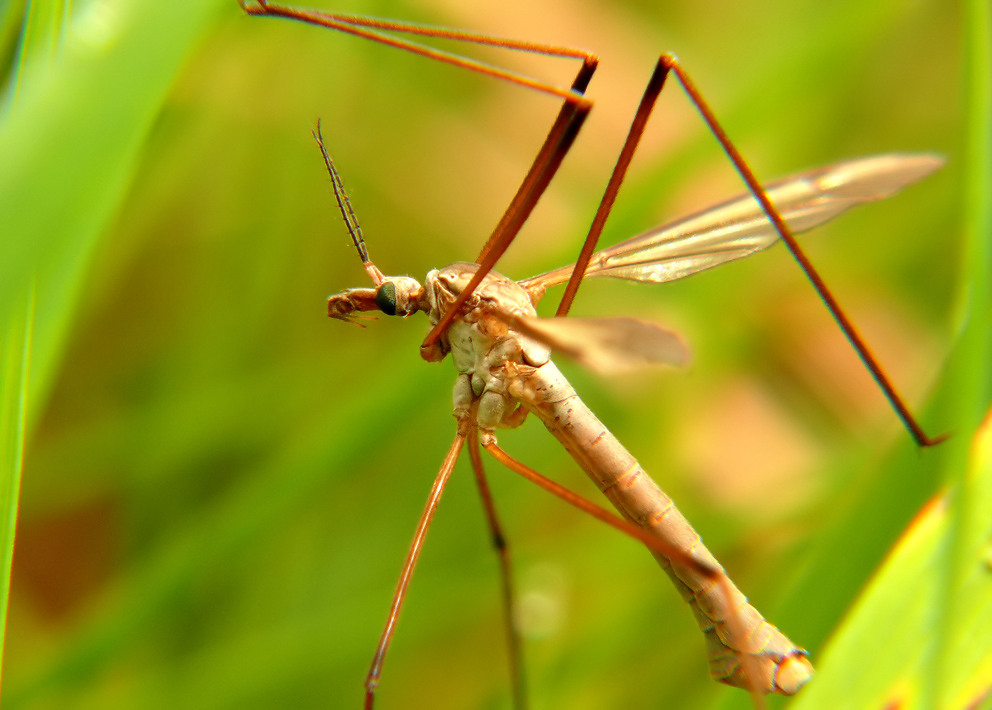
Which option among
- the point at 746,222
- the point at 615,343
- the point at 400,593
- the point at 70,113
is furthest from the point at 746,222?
the point at 70,113

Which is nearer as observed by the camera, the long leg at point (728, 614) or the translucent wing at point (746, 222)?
the long leg at point (728, 614)

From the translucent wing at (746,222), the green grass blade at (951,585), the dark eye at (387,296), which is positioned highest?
the dark eye at (387,296)

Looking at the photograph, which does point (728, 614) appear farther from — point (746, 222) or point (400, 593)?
point (746, 222)

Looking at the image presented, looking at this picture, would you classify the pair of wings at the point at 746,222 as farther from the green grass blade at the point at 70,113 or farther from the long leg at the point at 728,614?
the green grass blade at the point at 70,113

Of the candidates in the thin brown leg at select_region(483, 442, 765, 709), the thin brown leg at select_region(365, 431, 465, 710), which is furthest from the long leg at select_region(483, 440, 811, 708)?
the thin brown leg at select_region(365, 431, 465, 710)

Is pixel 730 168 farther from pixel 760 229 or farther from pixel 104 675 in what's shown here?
pixel 104 675

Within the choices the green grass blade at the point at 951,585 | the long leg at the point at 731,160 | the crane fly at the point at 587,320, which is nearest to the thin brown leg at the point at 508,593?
the crane fly at the point at 587,320

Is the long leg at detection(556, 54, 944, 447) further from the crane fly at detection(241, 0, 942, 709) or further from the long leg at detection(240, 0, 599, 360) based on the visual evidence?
the long leg at detection(240, 0, 599, 360)
